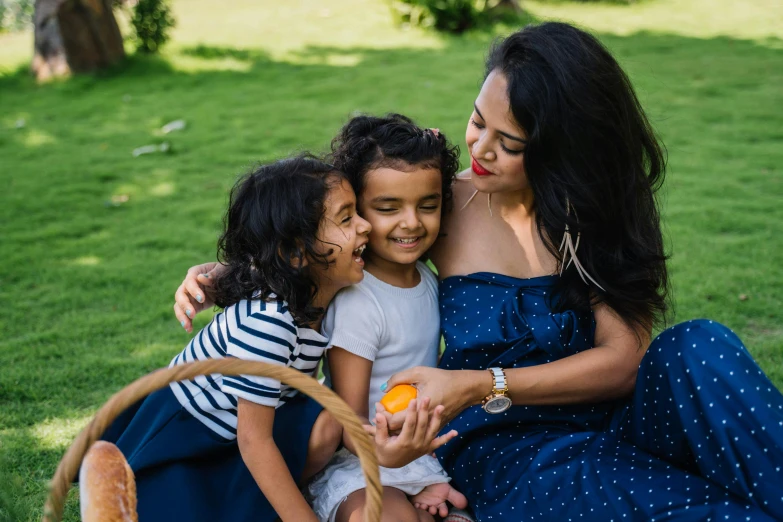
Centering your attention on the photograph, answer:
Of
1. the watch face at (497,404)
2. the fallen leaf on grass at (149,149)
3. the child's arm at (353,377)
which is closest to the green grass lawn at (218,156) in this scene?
the fallen leaf on grass at (149,149)

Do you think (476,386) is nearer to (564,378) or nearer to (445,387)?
(445,387)

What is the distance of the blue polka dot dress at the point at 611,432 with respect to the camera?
1.91 m

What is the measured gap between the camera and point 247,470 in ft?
7.48

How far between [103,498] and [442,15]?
1025 cm

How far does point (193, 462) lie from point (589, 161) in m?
1.44

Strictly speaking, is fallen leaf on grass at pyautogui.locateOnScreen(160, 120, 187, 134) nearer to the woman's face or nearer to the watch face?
the woman's face

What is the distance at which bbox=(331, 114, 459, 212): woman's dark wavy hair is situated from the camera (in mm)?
2395

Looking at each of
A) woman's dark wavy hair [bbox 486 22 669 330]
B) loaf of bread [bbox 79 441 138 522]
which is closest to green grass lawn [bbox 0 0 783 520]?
loaf of bread [bbox 79 441 138 522]

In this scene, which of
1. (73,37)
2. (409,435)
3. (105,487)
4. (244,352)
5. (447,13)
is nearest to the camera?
(105,487)

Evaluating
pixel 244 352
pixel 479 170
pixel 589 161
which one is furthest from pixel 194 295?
pixel 589 161

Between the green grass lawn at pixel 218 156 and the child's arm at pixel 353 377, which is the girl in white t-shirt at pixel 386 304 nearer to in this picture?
the child's arm at pixel 353 377

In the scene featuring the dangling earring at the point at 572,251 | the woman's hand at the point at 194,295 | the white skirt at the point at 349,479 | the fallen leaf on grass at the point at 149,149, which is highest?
the dangling earring at the point at 572,251

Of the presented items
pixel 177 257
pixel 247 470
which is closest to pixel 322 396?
pixel 247 470

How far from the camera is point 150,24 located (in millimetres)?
9633
